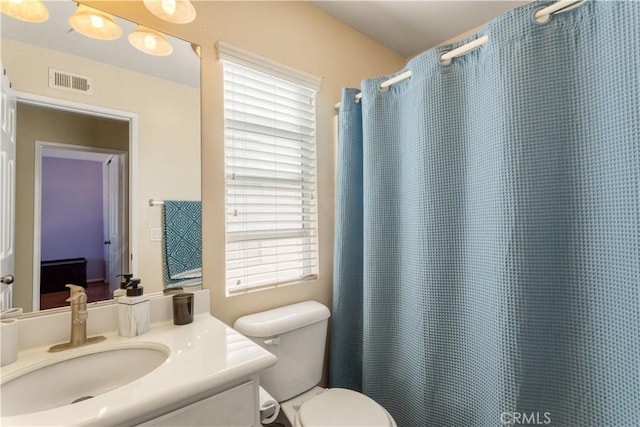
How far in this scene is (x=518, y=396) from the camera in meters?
0.96

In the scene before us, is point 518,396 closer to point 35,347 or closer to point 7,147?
point 35,347

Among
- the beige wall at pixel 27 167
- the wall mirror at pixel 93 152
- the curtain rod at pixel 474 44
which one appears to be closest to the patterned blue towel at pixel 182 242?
the wall mirror at pixel 93 152

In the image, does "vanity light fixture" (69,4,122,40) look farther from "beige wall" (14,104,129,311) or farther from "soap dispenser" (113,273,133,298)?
"soap dispenser" (113,273,133,298)

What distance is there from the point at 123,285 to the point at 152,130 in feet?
1.97

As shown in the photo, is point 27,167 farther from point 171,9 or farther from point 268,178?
point 268,178

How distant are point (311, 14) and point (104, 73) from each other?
1.12 meters

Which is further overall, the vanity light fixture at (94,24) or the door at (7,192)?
the vanity light fixture at (94,24)

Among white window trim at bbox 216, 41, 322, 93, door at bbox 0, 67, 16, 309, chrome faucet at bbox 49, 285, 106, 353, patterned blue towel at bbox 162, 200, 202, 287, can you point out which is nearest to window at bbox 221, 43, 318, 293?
white window trim at bbox 216, 41, 322, 93

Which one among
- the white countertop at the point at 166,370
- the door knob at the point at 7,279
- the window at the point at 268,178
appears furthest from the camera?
the window at the point at 268,178

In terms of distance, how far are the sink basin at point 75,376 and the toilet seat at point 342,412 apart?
61 cm

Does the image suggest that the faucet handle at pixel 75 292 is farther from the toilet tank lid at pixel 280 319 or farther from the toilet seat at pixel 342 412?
the toilet seat at pixel 342 412

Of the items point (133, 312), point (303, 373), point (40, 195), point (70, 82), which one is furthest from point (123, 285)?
point (303, 373)

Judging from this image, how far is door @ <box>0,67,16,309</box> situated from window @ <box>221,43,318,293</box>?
677 millimetres

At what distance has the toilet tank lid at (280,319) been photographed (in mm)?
1249
